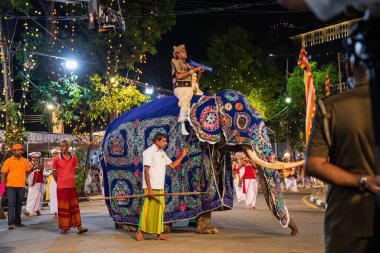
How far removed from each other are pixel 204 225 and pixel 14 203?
15.0 ft

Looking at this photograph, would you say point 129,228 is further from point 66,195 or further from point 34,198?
point 34,198

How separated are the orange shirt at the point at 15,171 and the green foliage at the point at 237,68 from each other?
110ft

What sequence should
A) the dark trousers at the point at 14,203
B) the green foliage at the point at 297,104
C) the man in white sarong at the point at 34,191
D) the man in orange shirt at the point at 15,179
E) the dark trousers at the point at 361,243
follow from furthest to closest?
the green foliage at the point at 297,104 → the man in white sarong at the point at 34,191 → the man in orange shirt at the point at 15,179 → the dark trousers at the point at 14,203 → the dark trousers at the point at 361,243

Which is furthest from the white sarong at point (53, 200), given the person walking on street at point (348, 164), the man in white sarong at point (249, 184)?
the person walking on street at point (348, 164)

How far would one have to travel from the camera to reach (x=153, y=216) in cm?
1140

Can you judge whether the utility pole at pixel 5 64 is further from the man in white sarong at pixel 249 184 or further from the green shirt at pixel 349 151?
the green shirt at pixel 349 151

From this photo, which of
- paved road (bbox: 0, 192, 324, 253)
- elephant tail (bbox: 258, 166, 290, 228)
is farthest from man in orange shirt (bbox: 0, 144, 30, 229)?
elephant tail (bbox: 258, 166, 290, 228)

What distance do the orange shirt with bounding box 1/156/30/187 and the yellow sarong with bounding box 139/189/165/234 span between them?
4.46m

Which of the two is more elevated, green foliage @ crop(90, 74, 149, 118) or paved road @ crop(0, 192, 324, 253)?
green foliage @ crop(90, 74, 149, 118)

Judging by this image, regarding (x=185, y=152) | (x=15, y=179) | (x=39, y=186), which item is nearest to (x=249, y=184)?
(x=39, y=186)

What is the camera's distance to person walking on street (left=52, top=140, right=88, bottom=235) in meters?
13.0

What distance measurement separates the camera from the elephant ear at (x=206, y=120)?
12.1m

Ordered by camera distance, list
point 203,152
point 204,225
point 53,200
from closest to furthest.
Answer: point 204,225 → point 203,152 → point 53,200

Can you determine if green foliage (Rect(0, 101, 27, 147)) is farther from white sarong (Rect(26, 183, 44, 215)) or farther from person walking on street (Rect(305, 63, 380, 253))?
person walking on street (Rect(305, 63, 380, 253))
